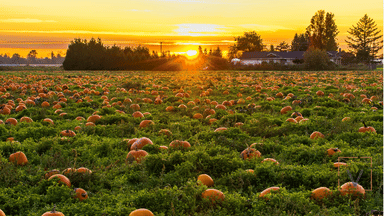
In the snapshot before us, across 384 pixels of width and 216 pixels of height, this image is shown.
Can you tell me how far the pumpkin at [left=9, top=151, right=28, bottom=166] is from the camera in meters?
4.34

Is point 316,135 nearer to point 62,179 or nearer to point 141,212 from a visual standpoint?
point 141,212

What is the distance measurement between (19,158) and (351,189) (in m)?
3.80

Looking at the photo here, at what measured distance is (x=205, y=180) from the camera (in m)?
3.79

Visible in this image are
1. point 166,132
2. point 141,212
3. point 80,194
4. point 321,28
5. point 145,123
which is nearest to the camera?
point 141,212

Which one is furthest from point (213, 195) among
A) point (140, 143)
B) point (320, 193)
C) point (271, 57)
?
point (271, 57)

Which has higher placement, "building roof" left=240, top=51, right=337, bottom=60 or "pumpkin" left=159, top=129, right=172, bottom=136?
"building roof" left=240, top=51, right=337, bottom=60

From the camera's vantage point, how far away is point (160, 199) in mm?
3305

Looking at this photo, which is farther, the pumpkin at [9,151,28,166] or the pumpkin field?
the pumpkin at [9,151,28,166]

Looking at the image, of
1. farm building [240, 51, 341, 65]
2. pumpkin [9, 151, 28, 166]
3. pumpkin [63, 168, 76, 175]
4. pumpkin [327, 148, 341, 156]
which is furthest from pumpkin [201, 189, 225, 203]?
farm building [240, 51, 341, 65]

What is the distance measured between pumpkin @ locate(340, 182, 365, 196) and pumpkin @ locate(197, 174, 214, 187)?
1.30 meters

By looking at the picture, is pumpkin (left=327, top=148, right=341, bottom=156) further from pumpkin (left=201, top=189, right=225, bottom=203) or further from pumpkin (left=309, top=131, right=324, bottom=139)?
pumpkin (left=201, top=189, right=225, bottom=203)

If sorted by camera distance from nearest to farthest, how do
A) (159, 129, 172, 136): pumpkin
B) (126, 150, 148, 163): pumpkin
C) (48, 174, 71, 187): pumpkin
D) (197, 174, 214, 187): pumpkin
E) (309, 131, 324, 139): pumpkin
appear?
(48, 174, 71, 187): pumpkin, (197, 174, 214, 187): pumpkin, (126, 150, 148, 163): pumpkin, (309, 131, 324, 139): pumpkin, (159, 129, 172, 136): pumpkin

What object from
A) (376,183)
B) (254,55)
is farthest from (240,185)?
(254,55)

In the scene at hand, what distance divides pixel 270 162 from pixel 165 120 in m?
3.45
